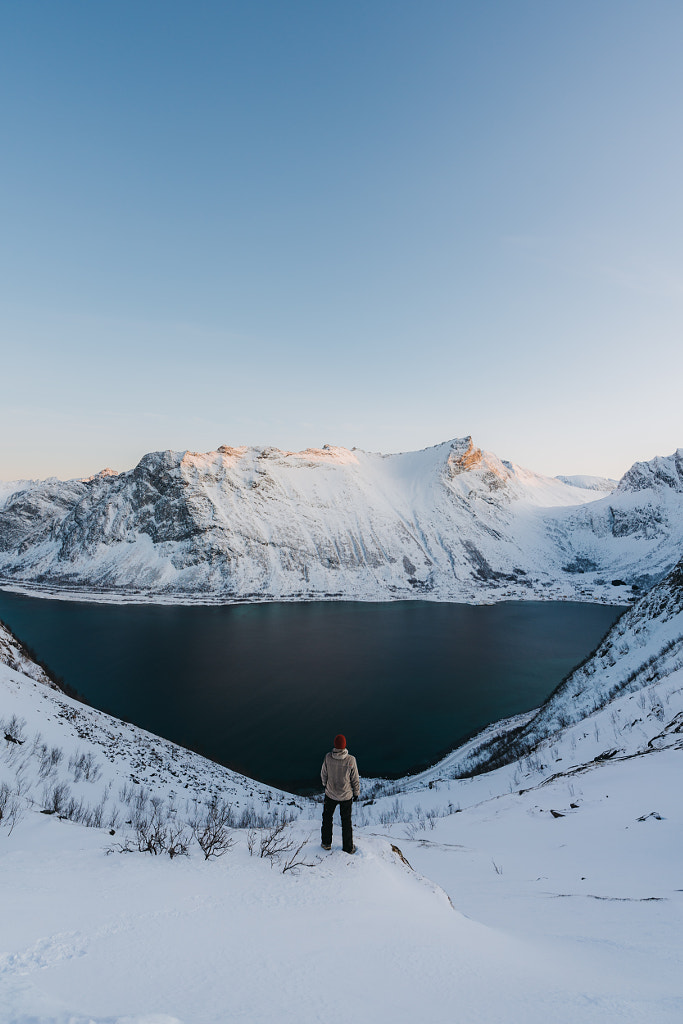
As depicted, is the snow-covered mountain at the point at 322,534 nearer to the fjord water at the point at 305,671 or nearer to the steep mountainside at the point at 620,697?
the fjord water at the point at 305,671

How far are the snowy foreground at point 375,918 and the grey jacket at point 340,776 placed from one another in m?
0.66

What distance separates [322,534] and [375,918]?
105m

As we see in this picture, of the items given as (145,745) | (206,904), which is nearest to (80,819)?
(206,904)

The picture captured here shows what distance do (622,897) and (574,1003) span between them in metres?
A: 3.15

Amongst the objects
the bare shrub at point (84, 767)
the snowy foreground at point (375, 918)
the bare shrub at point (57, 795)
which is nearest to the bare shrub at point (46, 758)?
the bare shrub at point (84, 767)

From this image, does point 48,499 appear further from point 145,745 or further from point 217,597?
point 145,745

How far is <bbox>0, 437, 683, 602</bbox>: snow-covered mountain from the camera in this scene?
94688mm

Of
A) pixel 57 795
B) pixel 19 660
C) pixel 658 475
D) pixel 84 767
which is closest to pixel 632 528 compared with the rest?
pixel 658 475

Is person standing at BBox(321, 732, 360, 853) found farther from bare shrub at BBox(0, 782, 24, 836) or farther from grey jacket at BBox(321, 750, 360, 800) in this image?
bare shrub at BBox(0, 782, 24, 836)

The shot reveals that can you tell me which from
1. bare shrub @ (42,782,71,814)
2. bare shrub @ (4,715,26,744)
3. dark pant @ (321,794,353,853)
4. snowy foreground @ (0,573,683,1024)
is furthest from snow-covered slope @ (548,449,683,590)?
bare shrub @ (4,715,26,744)

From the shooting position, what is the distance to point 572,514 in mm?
130250

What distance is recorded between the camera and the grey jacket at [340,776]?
6035 mm

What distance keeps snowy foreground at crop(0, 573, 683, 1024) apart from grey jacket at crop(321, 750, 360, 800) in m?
0.66

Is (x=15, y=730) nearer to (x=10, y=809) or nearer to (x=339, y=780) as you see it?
(x=10, y=809)
